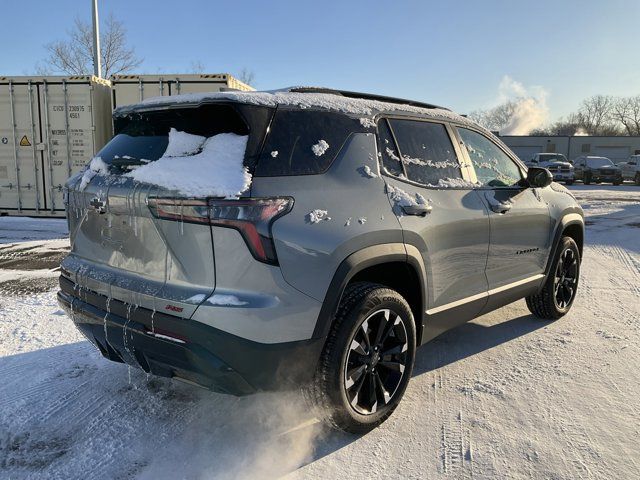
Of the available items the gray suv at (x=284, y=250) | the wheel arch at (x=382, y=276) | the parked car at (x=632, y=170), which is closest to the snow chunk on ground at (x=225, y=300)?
the gray suv at (x=284, y=250)

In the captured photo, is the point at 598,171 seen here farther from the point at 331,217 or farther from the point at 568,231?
the point at 331,217

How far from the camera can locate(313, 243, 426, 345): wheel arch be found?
2537 millimetres

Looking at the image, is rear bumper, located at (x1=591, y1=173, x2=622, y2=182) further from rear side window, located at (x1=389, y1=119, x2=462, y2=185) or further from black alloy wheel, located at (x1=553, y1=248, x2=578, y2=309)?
rear side window, located at (x1=389, y1=119, x2=462, y2=185)

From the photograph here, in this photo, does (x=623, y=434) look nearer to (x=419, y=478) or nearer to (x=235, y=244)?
(x=419, y=478)

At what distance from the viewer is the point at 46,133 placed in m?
10.9

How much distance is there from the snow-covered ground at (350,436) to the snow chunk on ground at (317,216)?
127 centimetres

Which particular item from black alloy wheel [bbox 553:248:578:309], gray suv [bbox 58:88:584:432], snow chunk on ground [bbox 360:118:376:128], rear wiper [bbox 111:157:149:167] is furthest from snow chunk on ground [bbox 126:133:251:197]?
black alloy wheel [bbox 553:248:578:309]

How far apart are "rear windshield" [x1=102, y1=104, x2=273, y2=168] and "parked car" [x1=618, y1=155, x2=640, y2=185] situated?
1237 inches

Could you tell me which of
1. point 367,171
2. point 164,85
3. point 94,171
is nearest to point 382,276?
point 367,171

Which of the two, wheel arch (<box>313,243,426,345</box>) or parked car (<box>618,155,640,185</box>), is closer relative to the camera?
wheel arch (<box>313,243,426,345</box>)

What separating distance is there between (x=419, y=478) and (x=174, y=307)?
1.48 meters

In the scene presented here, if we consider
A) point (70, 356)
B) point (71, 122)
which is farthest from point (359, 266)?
point (71, 122)

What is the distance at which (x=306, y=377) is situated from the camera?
2562mm

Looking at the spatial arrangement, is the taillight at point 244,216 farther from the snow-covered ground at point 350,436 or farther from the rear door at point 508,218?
the rear door at point 508,218
